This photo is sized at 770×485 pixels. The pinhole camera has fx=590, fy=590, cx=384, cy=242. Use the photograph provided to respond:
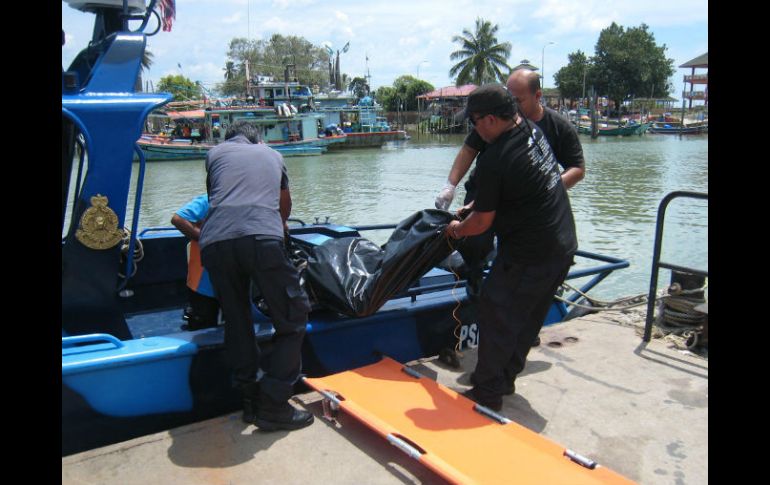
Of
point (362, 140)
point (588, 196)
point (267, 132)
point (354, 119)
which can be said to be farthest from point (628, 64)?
point (588, 196)

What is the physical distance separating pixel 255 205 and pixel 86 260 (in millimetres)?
1152

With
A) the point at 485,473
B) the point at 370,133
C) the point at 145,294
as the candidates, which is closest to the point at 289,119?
the point at 370,133

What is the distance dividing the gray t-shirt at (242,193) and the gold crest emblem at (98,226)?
67 cm

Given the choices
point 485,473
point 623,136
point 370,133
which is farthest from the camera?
point 623,136

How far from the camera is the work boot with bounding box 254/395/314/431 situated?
3168mm

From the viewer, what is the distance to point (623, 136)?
2105 inches

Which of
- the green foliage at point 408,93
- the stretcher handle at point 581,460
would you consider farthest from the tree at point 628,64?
the stretcher handle at point 581,460

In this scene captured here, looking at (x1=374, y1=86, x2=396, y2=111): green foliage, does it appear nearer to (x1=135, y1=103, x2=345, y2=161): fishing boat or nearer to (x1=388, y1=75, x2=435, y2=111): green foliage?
(x1=388, y1=75, x2=435, y2=111): green foliage

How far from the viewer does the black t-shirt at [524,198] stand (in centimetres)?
311

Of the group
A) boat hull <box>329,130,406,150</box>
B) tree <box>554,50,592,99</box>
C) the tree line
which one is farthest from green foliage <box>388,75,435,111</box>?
boat hull <box>329,130,406,150</box>

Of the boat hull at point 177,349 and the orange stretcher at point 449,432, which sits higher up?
the boat hull at point 177,349

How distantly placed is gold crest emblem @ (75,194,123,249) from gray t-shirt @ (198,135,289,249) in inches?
26.4

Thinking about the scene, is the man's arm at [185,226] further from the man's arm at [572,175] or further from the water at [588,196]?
the water at [588,196]
